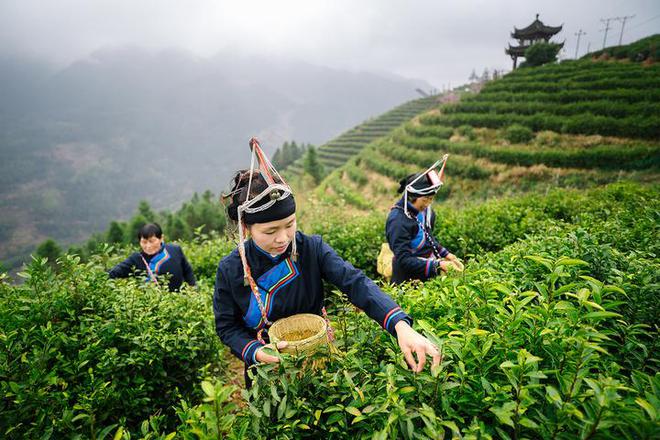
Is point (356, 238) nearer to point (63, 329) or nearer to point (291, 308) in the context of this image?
point (291, 308)

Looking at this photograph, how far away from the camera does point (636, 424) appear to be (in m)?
0.94

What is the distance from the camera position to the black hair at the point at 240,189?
2.05 metres

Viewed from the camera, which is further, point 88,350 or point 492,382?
point 88,350

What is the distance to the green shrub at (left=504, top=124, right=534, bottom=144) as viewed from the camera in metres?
22.6

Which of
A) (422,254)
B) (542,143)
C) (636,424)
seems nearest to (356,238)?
(422,254)

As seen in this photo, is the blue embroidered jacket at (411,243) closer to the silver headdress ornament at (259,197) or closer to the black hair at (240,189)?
the silver headdress ornament at (259,197)

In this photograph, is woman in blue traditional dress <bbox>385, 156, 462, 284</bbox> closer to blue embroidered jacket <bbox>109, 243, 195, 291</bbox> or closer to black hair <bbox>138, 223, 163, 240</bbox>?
blue embroidered jacket <bbox>109, 243, 195, 291</bbox>

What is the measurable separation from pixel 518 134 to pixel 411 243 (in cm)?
2349

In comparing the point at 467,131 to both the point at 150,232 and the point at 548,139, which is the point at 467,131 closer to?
the point at 548,139

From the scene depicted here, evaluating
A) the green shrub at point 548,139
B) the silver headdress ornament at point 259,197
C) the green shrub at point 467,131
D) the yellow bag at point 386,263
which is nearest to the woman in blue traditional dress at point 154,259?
the silver headdress ornament at point 259,197

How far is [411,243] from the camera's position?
3955 millimetres

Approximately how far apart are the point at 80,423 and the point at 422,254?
3521 millimetres

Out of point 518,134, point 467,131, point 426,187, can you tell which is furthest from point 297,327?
point 467,131

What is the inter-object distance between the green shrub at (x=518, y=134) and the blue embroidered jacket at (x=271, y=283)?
25245 mm
